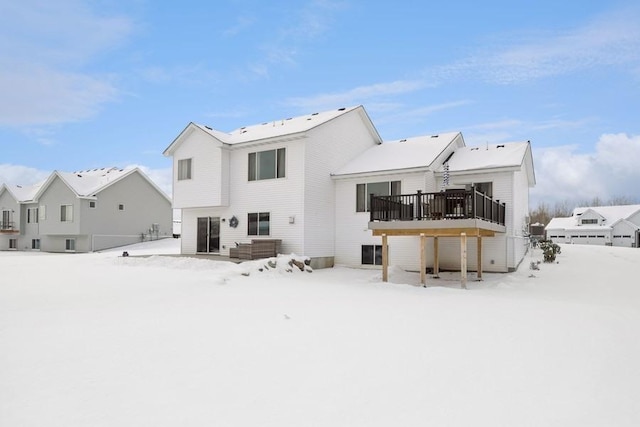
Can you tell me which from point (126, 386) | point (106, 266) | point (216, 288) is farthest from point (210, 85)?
point (126, 386)

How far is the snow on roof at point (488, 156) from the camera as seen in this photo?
16.1m

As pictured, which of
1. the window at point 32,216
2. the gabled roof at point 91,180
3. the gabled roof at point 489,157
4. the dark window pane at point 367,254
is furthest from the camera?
the window at point 32,216

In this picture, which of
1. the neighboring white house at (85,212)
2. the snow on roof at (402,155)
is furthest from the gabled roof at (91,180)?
the snow on roof at (402,155)

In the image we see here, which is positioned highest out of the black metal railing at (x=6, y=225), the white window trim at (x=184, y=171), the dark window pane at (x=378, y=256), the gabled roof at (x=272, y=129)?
the gabled roof at (x=272, y=129)

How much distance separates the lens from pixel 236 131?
22328 mm

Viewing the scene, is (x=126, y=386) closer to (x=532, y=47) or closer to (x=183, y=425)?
(x=183, y=425)

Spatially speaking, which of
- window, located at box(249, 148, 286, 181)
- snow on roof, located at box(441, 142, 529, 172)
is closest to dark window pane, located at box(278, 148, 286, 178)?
window, located at box(249, 148, 286, 181)

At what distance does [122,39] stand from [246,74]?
489 cm

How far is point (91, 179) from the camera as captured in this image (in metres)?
31.5

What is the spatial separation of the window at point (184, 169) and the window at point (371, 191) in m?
8.26

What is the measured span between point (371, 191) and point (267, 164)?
4736 mm

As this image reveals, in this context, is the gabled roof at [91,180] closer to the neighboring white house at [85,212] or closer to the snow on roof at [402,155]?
the neighboring white house at [85,212]

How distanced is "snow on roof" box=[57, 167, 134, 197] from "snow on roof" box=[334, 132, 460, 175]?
20206 mm

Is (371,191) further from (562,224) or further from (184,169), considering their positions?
(562,224)
